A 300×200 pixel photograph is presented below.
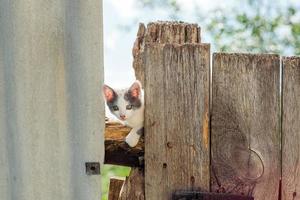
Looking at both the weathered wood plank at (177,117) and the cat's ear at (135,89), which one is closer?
the weathered wood plank at (177,117)

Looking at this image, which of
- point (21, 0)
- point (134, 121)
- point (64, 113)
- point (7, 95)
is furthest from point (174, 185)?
point (21, 0)

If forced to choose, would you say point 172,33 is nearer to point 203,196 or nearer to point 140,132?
point 140,132

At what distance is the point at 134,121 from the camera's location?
2.39 meters

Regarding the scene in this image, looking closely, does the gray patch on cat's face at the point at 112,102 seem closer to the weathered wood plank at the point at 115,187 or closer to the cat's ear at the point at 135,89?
the cat's ear at the point at 135,89

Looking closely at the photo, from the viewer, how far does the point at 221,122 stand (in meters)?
2.36

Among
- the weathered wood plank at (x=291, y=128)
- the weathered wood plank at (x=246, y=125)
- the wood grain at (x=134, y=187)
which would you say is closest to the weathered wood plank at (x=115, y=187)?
the wood grain at (x=134, y=187)

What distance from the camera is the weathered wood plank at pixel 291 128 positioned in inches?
91.4

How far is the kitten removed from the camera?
7.81 ft

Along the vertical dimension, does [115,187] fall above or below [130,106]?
below

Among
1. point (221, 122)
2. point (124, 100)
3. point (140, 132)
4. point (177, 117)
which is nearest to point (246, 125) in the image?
point (221, 122)

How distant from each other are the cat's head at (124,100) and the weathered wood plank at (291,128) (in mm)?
495

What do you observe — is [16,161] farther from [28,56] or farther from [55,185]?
[28,56]

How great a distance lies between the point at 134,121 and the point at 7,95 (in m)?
0.42

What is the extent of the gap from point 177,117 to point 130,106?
20 centimetres
